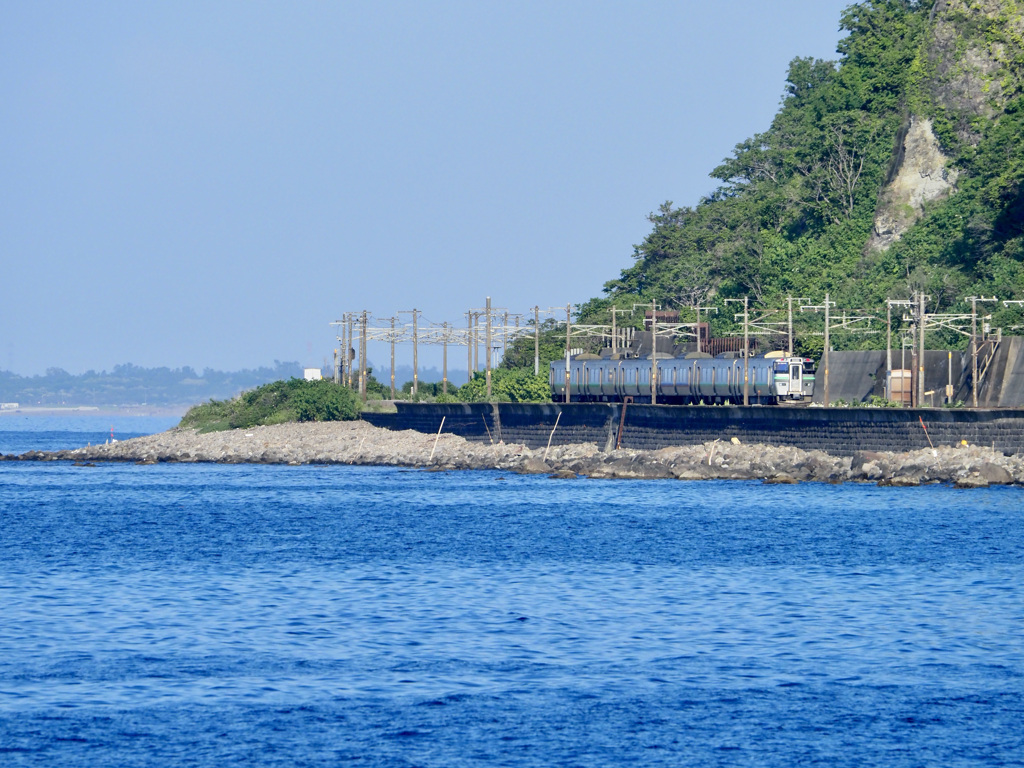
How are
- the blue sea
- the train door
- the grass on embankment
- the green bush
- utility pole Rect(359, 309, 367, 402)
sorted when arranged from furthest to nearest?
utility pole Rect(359, 309, 367, 402), the grass on embankment, the green bush, the train door, the blue sea

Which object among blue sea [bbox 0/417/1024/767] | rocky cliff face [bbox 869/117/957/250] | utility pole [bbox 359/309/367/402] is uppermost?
rocky cliff face [bbox 869/117/957/250]

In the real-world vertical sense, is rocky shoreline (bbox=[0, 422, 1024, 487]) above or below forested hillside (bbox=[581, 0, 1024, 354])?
below

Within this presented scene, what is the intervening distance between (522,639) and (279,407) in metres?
80.9

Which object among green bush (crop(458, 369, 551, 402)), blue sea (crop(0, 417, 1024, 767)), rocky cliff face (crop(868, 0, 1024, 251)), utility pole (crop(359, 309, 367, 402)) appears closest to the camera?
blue sea (crop(0, 417, 1024, 767))

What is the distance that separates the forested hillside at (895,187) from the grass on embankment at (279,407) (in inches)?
1261

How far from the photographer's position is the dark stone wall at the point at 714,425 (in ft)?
192

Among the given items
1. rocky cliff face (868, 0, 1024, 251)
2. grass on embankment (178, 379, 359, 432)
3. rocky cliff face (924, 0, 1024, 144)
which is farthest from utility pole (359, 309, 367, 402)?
rocky cliff face (924, 0, 1024, 144)

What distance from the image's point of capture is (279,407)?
344 feet

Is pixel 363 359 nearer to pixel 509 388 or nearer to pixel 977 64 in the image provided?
pixel 509 388

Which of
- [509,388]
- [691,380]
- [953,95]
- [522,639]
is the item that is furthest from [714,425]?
[522,639]

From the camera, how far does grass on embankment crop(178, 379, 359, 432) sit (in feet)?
325

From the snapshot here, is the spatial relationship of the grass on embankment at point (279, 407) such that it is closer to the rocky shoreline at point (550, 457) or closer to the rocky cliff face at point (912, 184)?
the rocky shoreline at point (550, 457)

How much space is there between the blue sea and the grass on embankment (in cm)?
4699

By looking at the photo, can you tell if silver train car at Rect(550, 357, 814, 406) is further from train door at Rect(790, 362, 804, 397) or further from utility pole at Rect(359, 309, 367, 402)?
utility pole at Rect(359, 309, 367, 402)
